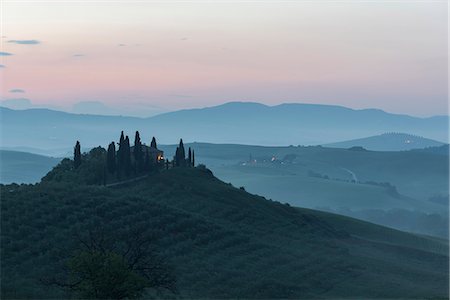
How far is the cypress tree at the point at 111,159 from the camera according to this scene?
95375 millimetres

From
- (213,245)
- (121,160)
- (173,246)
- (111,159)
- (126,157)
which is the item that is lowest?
(213,245)

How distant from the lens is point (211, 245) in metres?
68.8

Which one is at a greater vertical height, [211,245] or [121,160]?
[121,160]

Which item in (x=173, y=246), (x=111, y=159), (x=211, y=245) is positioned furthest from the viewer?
(x=111, y=159)

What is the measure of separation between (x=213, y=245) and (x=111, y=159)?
31.5 metres

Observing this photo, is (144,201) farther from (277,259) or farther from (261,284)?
(261,284)

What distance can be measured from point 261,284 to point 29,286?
19.5m

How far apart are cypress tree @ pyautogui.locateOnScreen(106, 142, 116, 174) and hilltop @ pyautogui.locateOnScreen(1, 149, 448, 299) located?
5.50 meters

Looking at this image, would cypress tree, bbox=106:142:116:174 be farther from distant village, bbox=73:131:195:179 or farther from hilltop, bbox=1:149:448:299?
hilltop, bbox=1:149:448:299

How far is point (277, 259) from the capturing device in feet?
226

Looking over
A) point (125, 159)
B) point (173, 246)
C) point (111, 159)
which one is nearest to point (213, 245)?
point (173, 246)

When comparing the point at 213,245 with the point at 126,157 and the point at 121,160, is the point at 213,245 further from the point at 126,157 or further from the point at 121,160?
the point at 121,160

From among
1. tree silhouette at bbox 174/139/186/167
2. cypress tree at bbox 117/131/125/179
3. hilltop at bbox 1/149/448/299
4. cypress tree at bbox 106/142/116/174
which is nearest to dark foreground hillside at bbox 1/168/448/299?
hilltop at bbox 1/149/448/299

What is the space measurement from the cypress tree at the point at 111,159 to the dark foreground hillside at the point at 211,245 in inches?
207
